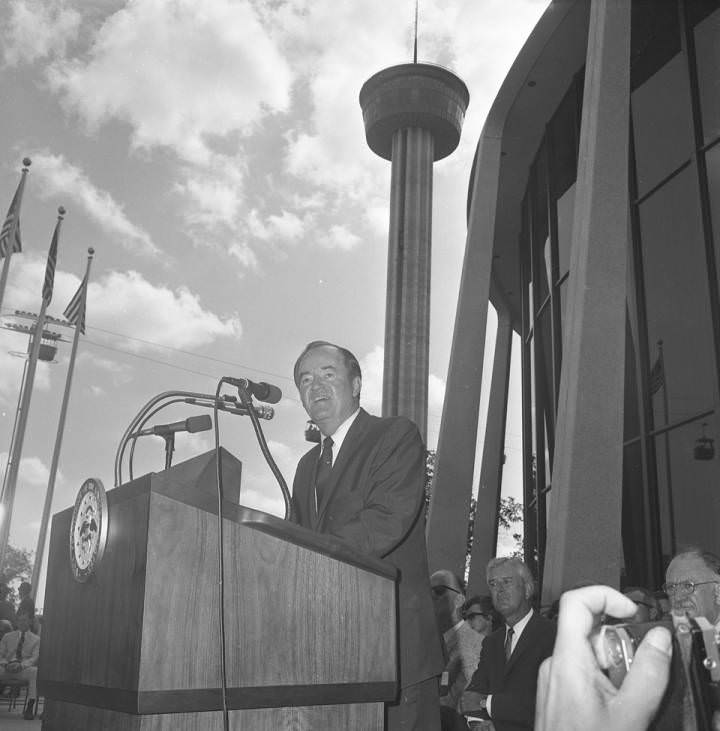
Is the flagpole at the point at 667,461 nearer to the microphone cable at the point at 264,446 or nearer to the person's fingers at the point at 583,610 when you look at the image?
the microphone cable at the point at 264,446

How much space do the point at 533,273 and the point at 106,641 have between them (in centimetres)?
1333

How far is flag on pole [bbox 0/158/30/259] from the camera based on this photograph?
708 inches

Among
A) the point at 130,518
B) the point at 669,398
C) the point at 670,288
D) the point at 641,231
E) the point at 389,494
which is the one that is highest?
the point at 641,231

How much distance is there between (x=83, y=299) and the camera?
2270cm

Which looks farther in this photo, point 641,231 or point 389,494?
point 641,231

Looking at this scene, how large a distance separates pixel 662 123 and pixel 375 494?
9.21 meters

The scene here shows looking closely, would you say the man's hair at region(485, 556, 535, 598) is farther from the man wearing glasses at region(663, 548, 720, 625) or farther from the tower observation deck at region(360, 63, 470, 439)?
the tower observation deck at region(360, 63, 470, 439)

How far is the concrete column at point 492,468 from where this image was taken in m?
20.0

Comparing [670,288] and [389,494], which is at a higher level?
[670,288]

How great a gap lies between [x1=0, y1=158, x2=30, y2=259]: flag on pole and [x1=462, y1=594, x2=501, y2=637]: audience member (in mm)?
14512

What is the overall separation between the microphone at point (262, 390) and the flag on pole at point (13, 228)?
1739 centimetres

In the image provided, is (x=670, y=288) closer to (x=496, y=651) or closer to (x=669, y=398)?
(x=669, y=398)

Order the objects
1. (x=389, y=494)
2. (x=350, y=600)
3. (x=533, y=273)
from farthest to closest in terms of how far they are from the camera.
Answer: (x=533, y=273) < (x=389, y=494) < (x=350, y=600)

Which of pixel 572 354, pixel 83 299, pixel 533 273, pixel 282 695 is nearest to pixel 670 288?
pixel 572 354
